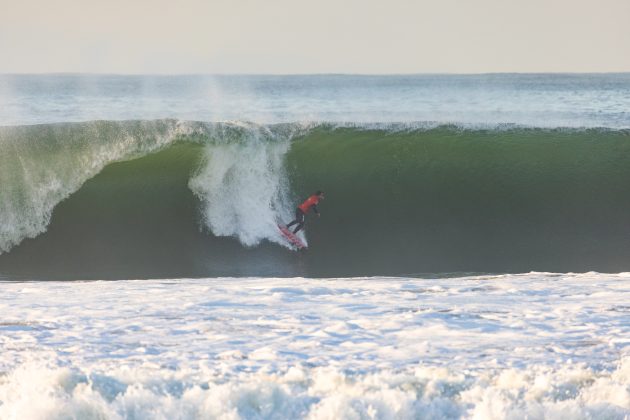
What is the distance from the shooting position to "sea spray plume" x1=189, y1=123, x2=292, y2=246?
13281 mm

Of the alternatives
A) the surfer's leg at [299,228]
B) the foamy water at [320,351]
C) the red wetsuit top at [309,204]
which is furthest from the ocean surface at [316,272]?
the red wetsuit top at [309,204]

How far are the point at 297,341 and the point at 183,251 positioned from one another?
6.74 metres

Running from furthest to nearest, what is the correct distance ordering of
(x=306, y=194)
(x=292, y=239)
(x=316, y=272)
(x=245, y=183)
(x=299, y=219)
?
(x=306, y=194), (x=245, y=183), (x=299, y=219), (x=292, y=239), (x=316, y=272)

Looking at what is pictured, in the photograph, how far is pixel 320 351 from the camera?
6.23 m

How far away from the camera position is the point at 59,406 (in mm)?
5180

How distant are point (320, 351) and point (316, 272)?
18.3ft

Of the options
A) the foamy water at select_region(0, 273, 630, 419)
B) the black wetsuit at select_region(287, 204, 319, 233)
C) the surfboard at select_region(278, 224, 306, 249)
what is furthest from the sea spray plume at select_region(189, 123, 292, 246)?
the foamy water at select_region(0, 273, 630, 419)

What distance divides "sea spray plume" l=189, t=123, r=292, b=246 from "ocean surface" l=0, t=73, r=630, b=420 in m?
0.04

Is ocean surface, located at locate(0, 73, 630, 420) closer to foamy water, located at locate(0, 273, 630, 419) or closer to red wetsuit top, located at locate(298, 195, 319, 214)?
foamy water, located at locate(0, 273, 630, 419)

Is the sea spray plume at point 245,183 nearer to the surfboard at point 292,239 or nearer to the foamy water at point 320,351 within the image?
the surfboard at point 292,239

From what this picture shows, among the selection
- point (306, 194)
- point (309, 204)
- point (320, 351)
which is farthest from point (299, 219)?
point (320, 351)

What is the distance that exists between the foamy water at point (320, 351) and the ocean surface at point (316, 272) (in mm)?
18

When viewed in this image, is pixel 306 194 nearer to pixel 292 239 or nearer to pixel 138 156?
pixel 292 239

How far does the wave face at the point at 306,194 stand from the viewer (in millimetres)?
12602
